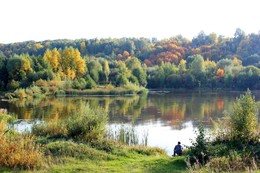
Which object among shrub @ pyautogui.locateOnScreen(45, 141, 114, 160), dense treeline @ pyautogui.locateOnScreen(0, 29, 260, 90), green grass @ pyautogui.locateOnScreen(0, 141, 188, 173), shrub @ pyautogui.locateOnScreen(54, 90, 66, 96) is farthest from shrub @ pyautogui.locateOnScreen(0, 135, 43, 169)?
dense treeline @ pyautogui.locateOnScreen(0, 29, 260, 90)

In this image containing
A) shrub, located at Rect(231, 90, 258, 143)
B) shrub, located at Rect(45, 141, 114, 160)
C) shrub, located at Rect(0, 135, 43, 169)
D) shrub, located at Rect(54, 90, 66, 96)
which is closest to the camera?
shrub, located at Rect(0, 135, 43, 169)

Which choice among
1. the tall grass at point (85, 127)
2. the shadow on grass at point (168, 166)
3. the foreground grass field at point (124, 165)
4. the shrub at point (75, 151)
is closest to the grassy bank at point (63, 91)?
the tall grass at point (85, 127)

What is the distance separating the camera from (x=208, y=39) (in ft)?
529

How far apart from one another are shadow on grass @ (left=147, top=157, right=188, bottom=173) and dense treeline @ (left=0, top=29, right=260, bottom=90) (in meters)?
55.8

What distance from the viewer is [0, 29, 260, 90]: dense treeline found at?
219ft

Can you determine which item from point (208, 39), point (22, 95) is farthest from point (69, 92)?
point (208, 39)

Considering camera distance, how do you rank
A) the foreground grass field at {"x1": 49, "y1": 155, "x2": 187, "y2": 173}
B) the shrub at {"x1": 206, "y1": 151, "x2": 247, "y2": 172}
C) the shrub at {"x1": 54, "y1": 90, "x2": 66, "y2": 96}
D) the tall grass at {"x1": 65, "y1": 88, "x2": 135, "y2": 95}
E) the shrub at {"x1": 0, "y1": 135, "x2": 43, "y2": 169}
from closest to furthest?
the shrub at {"x1": 206, "y1": 151, "x2": 247, "y2": 172} → the shrub at {"x1": 0, "y1": 135, "x2": 43, "y2": 169} → the foreground grass field at {"x1": 49, "y1": 155, "x2": 187, "y2": 173} → the shrub at {"x1": 54, "y1": 90, "x2": 66, "y2": 96} → the tall grass at {"x1": 65, "y1": 88, "x2": 135, "y2": 95}

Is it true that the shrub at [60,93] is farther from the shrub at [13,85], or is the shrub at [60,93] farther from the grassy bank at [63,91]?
the shrub at [13,85]

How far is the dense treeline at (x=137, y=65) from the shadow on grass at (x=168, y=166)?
183 feet

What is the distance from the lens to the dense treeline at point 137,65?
66.6 metres

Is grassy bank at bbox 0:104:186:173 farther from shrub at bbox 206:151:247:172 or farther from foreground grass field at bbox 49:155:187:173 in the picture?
shrub at bbox 206:151:247:172

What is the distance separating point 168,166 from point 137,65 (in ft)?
278

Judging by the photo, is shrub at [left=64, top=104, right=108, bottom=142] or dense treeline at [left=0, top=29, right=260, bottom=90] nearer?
shrub at [left=64, top=104, right=108, bottom=142]

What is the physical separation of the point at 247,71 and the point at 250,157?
80.5 m
